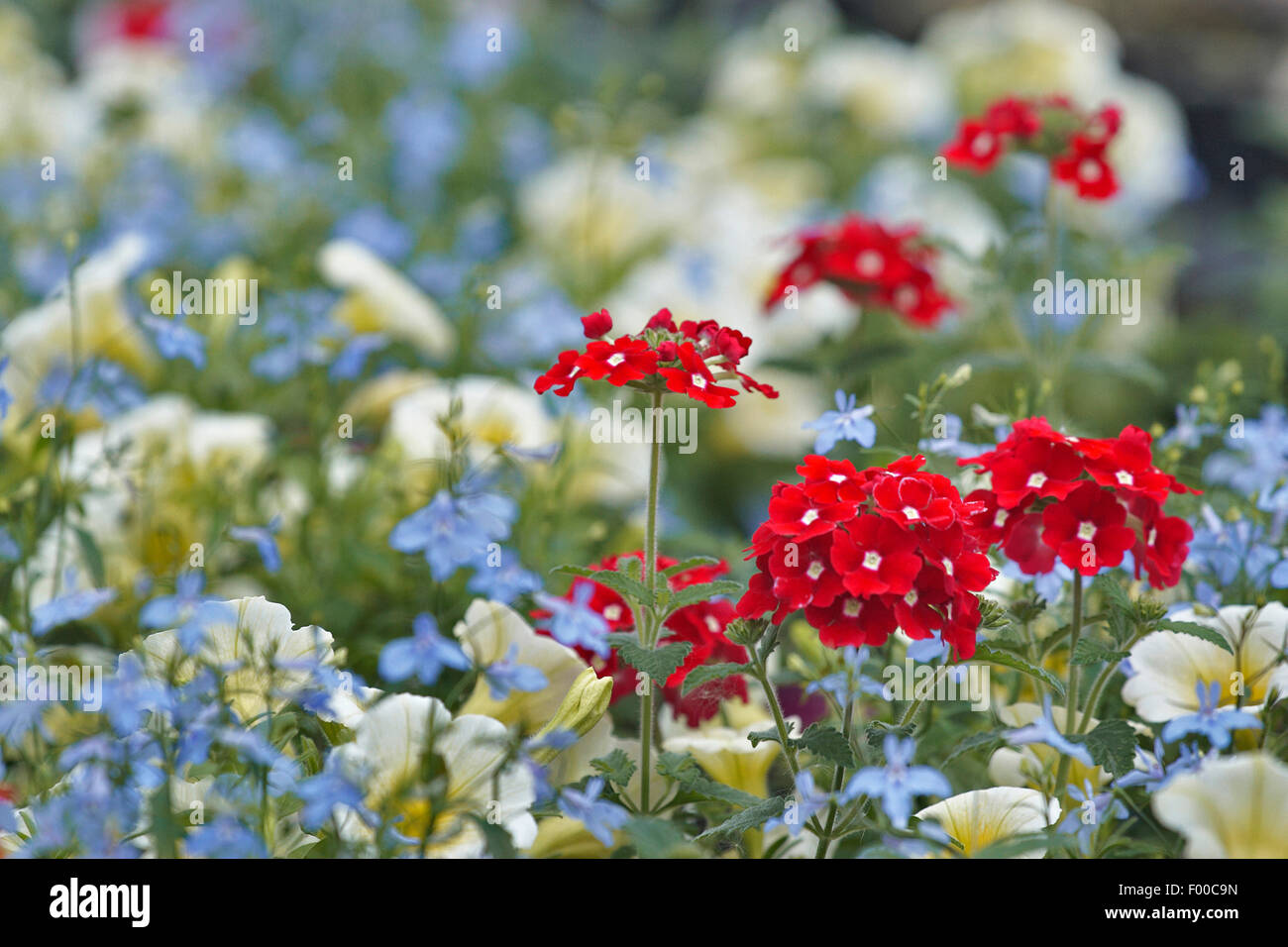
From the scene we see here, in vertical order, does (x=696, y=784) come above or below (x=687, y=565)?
below

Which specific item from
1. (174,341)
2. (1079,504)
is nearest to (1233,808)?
(1079,504)

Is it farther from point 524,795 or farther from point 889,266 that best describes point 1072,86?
point 524,795

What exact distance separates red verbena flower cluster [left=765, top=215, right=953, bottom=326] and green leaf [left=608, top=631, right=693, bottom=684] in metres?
0.77

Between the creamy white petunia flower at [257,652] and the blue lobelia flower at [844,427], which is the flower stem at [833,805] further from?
the creamy white petunia flower at [257,652]

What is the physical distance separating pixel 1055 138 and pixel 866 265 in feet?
0.90

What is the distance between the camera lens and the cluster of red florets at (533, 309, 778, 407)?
37.6 inches

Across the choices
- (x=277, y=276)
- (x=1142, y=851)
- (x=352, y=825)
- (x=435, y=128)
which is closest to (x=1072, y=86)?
(x=435, y=128)

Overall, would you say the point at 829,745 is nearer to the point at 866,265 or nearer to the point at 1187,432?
the point at 1187,432

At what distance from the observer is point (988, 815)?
942 mm

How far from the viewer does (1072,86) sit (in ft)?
10.3

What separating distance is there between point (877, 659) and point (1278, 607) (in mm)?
320

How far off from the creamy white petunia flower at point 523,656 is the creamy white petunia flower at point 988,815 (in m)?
0.30

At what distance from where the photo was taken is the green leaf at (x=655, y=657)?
936mm

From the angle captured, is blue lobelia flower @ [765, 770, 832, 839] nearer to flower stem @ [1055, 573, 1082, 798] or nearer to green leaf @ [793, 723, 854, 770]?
green leaf @ [793, 723, 854, 770]
